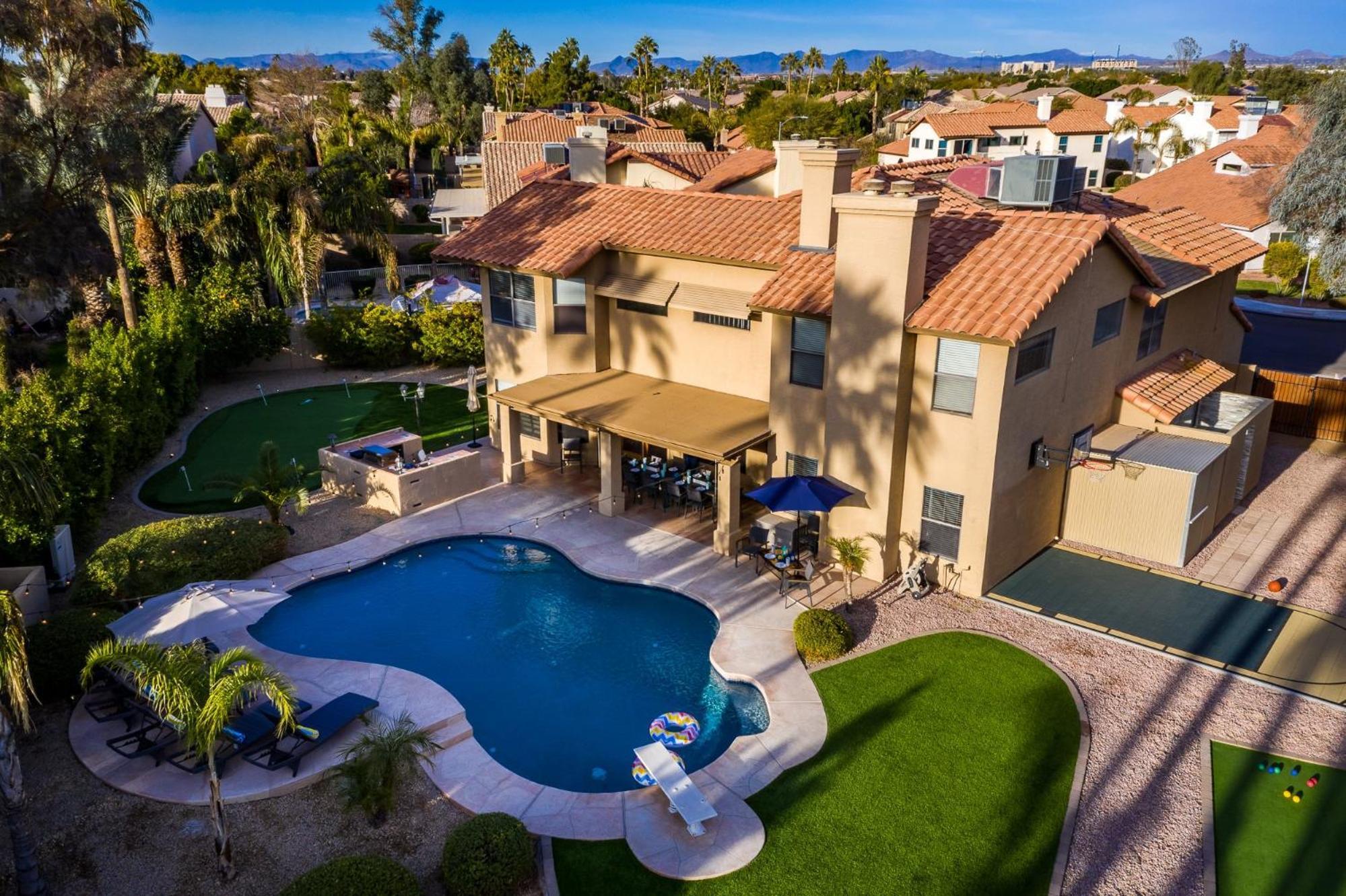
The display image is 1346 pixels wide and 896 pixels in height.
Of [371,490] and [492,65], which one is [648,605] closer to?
[371,490]

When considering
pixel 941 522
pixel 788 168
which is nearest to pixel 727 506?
pixel 941 522

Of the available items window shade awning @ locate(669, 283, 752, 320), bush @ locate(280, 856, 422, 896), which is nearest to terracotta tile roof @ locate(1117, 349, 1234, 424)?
window shade awning @ locate(669, 283, 752, 320)

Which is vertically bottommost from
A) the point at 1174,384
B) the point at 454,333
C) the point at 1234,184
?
the point at 454,333

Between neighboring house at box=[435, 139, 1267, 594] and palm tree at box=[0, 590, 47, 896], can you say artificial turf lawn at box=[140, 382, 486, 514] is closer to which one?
neighboring house at box=[435, 139, 1267, 594]

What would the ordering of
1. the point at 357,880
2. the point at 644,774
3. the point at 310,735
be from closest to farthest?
the point at 357,880 < the point at 644,774 < the point at 310,735

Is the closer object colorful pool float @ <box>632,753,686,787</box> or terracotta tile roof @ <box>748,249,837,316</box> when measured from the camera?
colorful pool float @ <box>632,753,686,787</box>

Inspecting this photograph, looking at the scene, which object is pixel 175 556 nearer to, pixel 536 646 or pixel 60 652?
pixel 60 652

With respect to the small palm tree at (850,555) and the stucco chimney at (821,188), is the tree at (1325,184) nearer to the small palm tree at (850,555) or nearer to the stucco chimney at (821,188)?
the stucco chimney at (821,188)
